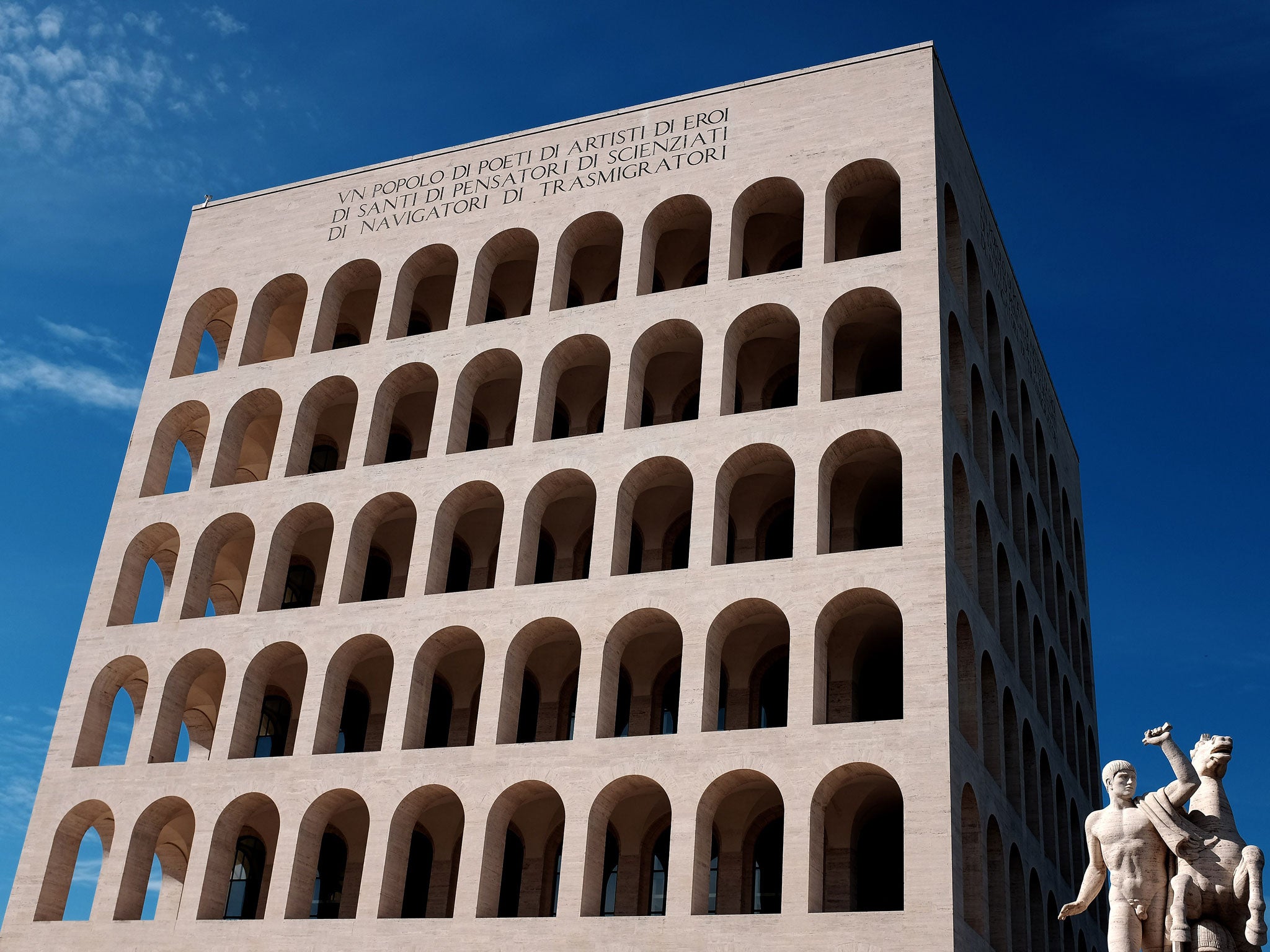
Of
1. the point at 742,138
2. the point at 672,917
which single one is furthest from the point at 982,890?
the point at 742,138

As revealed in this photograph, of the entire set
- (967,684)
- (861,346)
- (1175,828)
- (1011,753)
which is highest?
(861,346)

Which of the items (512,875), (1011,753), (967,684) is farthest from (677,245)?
(512,875)

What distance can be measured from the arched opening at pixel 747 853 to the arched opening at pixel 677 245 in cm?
1291

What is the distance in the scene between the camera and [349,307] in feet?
143

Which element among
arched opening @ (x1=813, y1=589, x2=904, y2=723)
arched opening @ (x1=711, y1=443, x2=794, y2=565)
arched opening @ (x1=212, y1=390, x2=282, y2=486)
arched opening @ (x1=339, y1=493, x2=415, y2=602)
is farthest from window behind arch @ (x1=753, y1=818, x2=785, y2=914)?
arched opening @ (x1=212, y1=390, x2=282, y2=486)

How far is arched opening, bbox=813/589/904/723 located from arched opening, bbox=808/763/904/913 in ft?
5.30

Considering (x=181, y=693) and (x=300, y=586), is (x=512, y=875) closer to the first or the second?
(x=181, y=693)

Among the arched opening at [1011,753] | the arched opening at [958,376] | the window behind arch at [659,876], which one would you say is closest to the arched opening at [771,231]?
the arched opening at [958,376]

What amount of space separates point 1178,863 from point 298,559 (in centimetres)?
2785

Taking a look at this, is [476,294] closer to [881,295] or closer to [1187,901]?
[881,295]

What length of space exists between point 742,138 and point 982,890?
1899 cm

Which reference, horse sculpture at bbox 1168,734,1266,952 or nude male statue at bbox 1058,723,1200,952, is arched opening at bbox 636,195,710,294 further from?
horse sculpture at bbox 1168,734,1266,952

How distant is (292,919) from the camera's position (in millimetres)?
32344

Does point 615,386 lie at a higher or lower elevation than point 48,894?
higher
